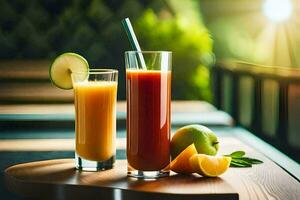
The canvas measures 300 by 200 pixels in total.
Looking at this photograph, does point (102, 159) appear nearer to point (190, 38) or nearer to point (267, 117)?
point (190, 38)

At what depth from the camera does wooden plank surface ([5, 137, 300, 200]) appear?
47.5 inches

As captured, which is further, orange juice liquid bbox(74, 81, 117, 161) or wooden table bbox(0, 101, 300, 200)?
orange juice liquid bbox(74, 81, 117, 161)

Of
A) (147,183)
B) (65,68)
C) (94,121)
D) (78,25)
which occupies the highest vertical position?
(78,25)

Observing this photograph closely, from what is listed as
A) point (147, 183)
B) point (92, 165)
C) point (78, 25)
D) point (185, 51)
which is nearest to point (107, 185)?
point (147, 183)

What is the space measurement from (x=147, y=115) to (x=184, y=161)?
0.44 ft

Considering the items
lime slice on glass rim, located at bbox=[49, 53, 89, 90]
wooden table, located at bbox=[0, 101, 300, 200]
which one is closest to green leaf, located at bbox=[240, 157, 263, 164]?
wooden table, located at bbox=[0, 101, 300, 200]

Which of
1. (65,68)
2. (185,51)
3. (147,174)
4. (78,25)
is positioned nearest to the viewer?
(147,174)

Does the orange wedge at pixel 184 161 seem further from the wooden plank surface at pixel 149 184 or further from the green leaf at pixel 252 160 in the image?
the green leaf at pixel 252 160

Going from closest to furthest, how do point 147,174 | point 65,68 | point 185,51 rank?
point 147,174
point 65,68
point 185,51

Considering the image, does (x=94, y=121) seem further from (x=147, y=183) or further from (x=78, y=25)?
(x=78, y=25)

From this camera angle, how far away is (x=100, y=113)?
1.45 metres

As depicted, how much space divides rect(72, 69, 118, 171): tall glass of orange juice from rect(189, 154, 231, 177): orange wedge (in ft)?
0.73

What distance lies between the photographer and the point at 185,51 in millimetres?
4594

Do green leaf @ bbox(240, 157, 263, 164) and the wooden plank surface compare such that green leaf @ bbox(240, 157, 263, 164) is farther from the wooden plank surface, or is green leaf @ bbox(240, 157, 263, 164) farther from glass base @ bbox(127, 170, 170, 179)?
glass base @ bbox(127, 170, 170, 179)
